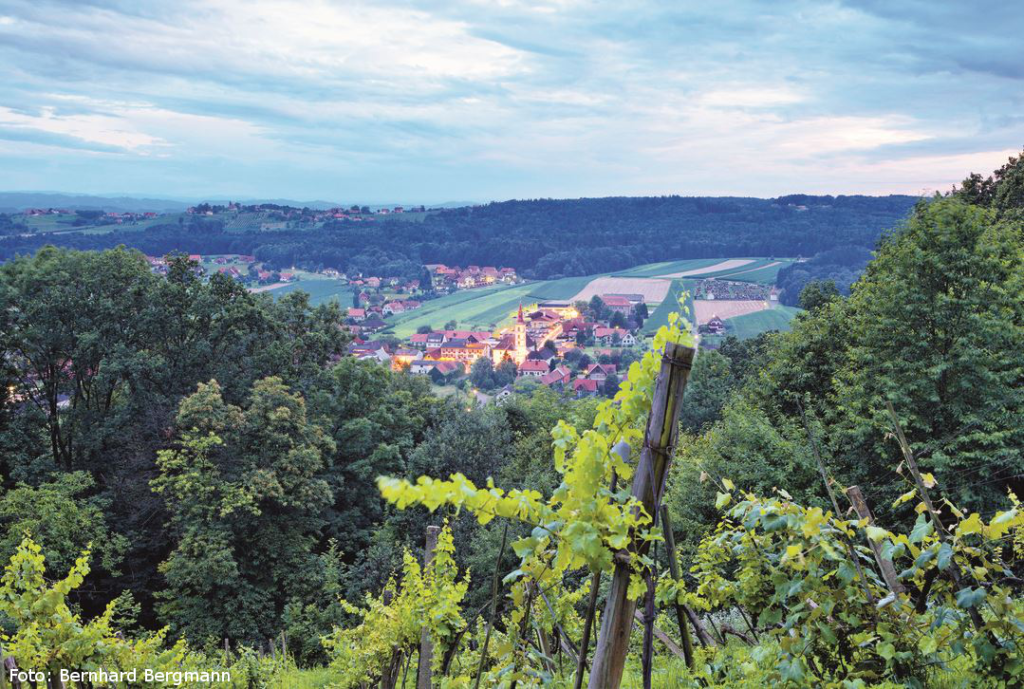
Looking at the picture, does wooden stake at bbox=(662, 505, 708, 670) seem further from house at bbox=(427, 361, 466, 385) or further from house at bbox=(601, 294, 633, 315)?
house at bbox=(601, 294, 633, 315)

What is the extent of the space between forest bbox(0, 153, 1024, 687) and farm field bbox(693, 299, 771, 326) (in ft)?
141

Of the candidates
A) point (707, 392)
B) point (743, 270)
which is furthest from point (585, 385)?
point (743, 270)

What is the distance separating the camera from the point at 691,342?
245cm

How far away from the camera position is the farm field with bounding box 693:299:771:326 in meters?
76.3

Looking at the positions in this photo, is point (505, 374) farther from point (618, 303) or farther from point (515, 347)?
point (618, 303)

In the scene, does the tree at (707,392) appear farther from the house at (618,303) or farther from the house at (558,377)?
the house at (618,303)

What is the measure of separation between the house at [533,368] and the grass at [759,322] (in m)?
19.6

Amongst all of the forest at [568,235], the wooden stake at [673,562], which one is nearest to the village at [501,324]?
the forest at [568,235]

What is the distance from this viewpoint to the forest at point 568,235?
10806 cm

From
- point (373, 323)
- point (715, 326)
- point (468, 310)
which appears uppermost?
point (715, 326)

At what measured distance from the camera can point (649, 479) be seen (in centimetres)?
250

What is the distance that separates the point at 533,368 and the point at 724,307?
25474 mm

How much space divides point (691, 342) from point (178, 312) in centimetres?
2517

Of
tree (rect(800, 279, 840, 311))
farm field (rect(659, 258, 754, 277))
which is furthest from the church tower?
tree (rect(800, 279, 840, 311))
